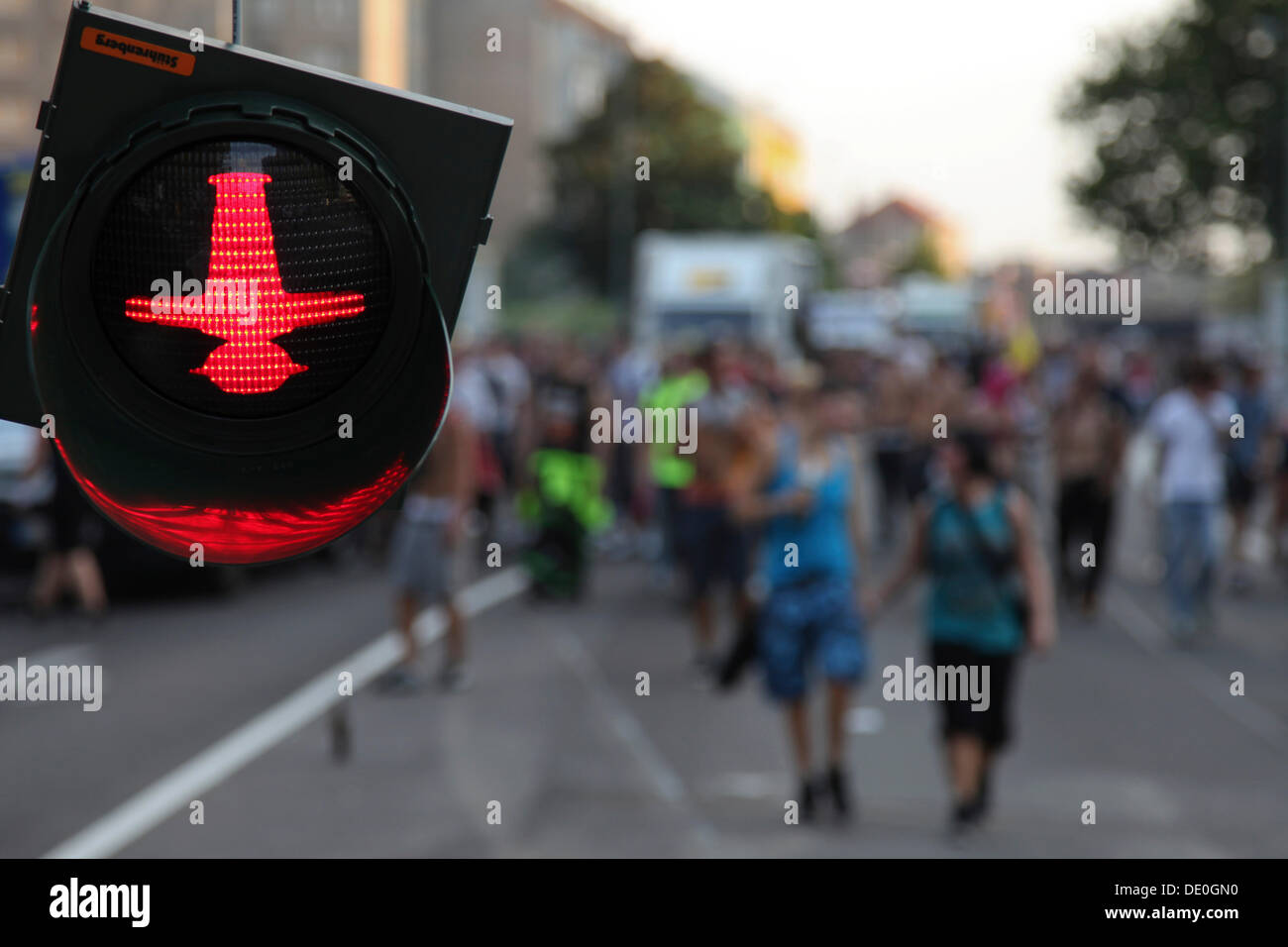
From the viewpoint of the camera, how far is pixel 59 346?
1826 mm

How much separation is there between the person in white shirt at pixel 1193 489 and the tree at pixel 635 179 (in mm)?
51731

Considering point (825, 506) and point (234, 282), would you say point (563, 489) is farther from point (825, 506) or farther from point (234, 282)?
point (234, 282)

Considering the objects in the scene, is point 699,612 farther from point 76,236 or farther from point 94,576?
point 76,236

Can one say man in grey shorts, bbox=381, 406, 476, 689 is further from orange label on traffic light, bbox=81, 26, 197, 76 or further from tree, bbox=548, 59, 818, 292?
tree, bbox=548, 59, 818, 292

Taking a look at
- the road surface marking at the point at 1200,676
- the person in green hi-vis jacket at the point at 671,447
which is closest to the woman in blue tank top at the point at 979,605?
the road surface marking at the point at 1200,676

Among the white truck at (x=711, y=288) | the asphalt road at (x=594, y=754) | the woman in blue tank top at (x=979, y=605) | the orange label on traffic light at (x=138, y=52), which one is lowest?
the asphalt road at (x=594, y=754)

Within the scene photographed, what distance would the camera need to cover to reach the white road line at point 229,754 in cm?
709

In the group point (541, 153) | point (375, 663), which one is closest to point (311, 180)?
point (375, 663)

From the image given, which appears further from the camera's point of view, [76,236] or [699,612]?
[699,612]

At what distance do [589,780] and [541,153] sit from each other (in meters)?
61.4

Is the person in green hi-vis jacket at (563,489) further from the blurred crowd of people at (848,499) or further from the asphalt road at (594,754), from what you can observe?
the asphalt road at (594,754)

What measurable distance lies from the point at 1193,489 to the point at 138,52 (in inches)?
483
